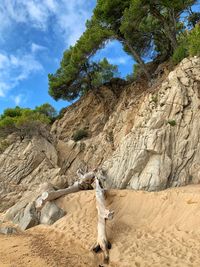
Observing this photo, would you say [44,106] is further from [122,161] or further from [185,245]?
[185,245]

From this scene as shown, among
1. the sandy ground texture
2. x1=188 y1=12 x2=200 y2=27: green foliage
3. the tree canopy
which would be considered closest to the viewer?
the sandy ground texture

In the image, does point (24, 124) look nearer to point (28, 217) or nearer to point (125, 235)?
point (28, 217)

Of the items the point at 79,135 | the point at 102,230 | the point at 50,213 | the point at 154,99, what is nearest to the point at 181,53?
the point at 154,99

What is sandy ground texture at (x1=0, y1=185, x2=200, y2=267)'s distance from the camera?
948 centimetres

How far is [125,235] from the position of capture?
11.1 meters

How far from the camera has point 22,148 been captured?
21609mm

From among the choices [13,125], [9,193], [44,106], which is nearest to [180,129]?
[9,193]

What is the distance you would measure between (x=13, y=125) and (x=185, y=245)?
637 inches

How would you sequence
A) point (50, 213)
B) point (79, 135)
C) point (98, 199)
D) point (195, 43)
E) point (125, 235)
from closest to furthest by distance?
point (125, 235) < point (98, 199) < point (50, 213) < point (195, 43) < point (79, 135)

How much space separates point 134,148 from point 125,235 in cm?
570

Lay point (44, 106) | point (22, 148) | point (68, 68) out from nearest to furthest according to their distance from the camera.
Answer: point (22, 148)
point (68, 68)
point (44, 106)

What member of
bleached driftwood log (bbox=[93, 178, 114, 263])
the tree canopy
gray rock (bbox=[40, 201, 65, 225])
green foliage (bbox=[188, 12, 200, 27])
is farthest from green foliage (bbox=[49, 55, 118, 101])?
bleached driftwood log (bbox=[93, 178, 114, 263])

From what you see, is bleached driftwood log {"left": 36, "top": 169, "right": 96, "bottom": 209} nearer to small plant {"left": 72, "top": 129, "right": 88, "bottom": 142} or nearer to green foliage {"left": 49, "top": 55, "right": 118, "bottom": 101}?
small plant {"left": 72, "top": 129, "right": 88, "bottom": 142}

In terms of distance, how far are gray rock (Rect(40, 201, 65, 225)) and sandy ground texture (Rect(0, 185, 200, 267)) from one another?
1.00 feet
